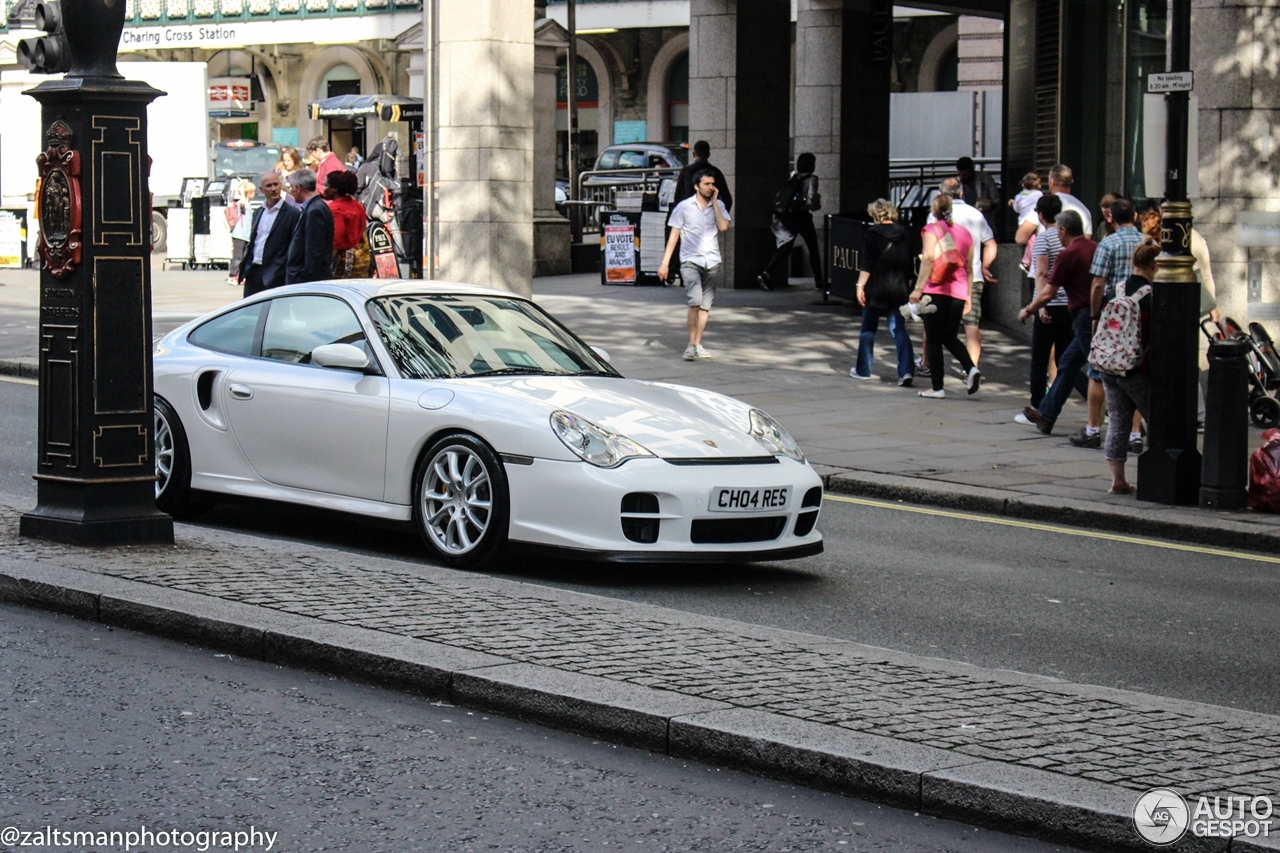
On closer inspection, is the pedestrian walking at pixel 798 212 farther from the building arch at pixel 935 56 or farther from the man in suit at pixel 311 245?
the building arch at pixel 935 56

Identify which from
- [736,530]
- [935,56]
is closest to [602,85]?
[935,56]

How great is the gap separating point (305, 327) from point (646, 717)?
4.49 m

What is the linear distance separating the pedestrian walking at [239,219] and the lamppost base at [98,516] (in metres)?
16.0

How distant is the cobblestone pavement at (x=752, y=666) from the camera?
5.20 m

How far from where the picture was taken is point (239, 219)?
88.4 feet

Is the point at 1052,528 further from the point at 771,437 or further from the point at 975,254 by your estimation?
the point at 975,254

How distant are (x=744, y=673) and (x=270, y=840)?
1935mm

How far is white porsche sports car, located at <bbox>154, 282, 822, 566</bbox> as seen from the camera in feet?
26.6

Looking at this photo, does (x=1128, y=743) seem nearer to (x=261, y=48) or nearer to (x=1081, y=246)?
(x=1081, y=246)

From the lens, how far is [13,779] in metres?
5.09

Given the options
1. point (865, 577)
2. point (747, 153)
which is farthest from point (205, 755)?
point (747, 153)

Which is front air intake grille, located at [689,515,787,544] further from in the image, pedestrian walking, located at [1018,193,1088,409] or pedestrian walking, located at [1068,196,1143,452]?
pedestrian walking, located at [1018,193,1088,409]

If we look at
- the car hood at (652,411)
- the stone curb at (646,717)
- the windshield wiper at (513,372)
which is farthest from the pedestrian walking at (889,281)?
the stone curb at (646,717)

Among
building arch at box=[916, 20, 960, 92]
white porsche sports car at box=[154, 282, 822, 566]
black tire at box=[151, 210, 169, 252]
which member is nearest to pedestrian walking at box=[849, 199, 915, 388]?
white porsche sports car at box=[154, 282, 822, 566]
